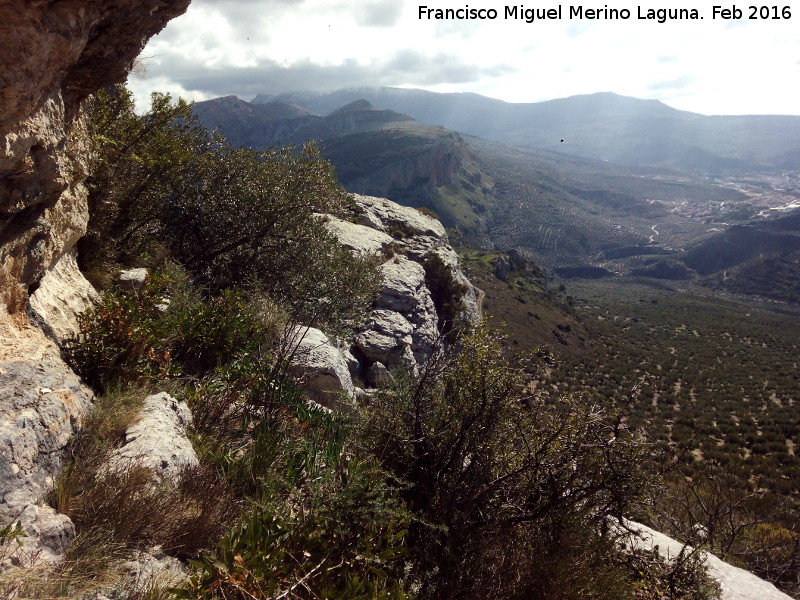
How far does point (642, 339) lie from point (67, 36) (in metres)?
61.8

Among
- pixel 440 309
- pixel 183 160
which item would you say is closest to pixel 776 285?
pixel 440 309

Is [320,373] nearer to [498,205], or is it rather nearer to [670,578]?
[670,578]

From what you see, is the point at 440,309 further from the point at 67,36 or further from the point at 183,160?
the point at 67,36

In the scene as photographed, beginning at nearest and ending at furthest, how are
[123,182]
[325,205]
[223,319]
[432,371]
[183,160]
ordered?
1. [432,371]
2. [223,319]
3. [123,182]
4. [183,160]
5. [325,205]

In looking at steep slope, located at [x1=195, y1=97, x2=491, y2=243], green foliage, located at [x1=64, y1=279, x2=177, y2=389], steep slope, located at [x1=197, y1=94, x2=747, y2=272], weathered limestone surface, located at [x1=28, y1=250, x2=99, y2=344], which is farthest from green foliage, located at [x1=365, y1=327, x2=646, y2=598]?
steep slope, located at [x1=195, y1=97, x2=491, y2=243]

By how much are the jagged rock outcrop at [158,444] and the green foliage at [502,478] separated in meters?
1.64

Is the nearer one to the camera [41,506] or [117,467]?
[41,506]

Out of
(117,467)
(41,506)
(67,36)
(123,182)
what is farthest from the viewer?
(123,182)

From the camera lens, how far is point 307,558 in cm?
263

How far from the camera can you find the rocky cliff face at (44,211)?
2.64m

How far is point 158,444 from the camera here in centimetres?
334

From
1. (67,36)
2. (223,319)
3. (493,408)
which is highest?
(67,36)

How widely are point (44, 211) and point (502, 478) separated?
4713 millimetres

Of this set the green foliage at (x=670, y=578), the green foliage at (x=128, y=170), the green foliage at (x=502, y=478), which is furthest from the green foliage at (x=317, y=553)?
the green foliage at (x=128, y=170)
